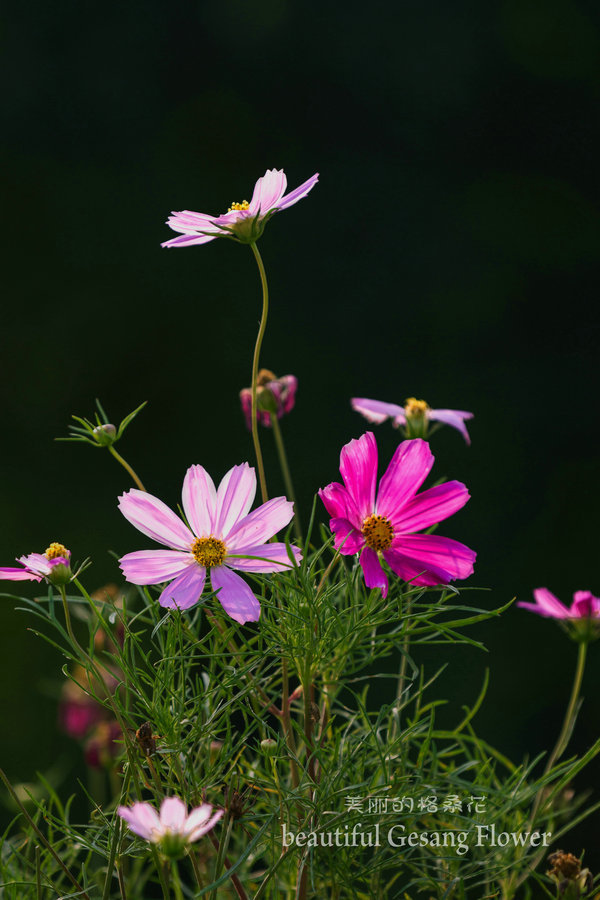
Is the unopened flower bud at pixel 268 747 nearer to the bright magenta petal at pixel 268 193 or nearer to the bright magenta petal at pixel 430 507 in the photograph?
the bright magenta petal at pixel 430 507

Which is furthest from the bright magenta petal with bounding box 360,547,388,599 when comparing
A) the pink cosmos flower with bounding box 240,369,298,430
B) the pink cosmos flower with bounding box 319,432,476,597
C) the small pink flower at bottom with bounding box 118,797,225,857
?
the pink cosmos flower with bounding box 240,369,298,430

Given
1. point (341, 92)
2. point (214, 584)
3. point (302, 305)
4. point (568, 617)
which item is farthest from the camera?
point (341, 92)

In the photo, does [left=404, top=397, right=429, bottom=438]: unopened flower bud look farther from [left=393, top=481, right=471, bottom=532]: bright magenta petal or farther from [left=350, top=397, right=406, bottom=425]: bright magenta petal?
[left=393, top=481, right=471, bottom=532]: bright magenta petal

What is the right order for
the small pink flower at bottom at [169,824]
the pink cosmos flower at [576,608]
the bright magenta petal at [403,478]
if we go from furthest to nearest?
the pink cosmos flower at [576,608] < the bright magenta petal at [403,478] < the small pink flower at bottom at [169,824]

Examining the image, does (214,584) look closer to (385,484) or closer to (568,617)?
(385,484)

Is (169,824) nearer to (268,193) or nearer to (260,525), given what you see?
(260,525)

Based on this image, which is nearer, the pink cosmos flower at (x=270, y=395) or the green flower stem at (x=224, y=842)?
the green flower stem at (x=224, y=842)

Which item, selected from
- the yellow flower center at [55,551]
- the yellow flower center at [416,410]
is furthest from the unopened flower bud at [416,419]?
the yellow flower center at [55,551]

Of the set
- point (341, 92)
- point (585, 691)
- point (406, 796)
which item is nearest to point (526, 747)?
point (585, 691)
